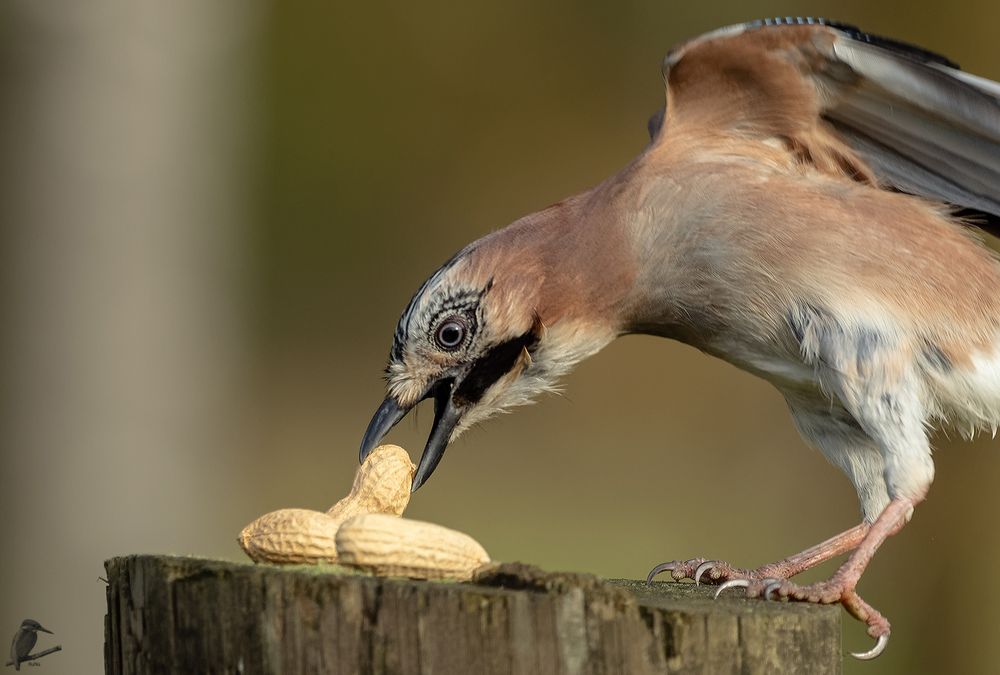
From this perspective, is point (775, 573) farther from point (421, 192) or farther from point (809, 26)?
point (421, 192)

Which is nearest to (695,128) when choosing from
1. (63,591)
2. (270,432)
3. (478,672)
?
(478,672)

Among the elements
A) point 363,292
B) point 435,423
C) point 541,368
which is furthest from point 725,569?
point 363,292

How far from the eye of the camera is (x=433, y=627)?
82.1 inches

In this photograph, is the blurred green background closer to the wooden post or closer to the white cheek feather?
the white cheek feather

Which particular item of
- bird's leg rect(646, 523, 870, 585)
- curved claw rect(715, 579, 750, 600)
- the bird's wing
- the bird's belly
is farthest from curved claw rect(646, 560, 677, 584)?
the bird's wing

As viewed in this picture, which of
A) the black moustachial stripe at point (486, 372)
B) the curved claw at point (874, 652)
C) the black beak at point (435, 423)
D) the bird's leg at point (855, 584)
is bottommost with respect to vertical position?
the curved claw at point (874, 652)

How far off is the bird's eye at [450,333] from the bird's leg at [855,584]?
1.00m

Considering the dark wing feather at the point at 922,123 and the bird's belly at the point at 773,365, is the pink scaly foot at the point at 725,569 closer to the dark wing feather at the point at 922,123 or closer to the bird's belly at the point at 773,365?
the bird's belly at the point at 773,365

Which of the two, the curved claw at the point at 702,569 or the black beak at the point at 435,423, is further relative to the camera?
the black beak at the point at 435,423

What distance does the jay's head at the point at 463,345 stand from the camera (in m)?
3.54

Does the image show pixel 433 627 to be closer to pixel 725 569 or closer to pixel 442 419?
pixel 725 569

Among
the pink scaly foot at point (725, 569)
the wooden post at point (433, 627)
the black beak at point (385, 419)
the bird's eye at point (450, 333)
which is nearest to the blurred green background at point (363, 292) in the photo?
the black beak at point (385, 419)

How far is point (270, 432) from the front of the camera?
7820mm

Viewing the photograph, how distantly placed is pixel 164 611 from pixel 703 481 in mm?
5542
